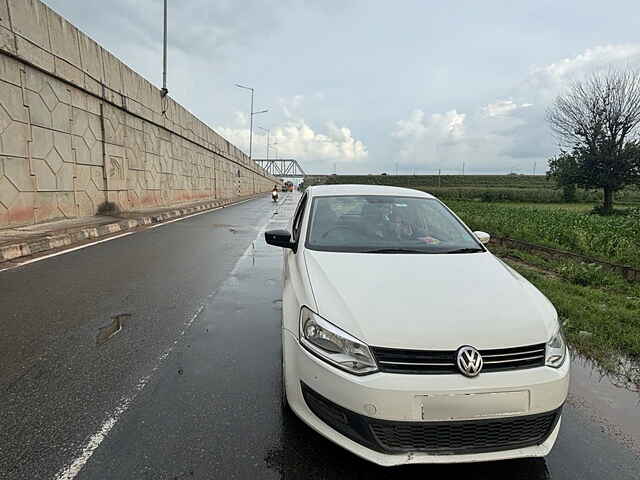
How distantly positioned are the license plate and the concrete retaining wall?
392 inches

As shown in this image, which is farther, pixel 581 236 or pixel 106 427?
pixel 581 236

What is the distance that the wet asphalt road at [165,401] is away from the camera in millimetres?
2217

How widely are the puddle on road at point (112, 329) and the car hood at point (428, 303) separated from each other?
2269mm

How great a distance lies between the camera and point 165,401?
2824mm

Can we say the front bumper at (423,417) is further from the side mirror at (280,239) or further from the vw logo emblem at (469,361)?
the side mirror at (280,239)

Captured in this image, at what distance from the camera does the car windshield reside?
3.32 meters

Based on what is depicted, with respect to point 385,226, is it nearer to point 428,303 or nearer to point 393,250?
point 393,250

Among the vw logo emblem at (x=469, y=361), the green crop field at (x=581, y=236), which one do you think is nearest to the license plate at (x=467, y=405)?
the vw logo emblem at (x=469, y=361)

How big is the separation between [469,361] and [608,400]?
1859 millimetres

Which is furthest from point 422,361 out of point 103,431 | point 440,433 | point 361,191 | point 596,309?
point 596,309

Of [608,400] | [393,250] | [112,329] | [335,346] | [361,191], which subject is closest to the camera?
[335,346]

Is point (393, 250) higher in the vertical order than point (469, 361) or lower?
higher

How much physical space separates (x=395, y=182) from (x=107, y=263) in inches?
3566

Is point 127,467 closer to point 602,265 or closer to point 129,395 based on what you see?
point 129,395
